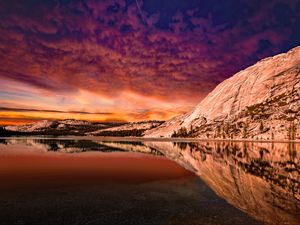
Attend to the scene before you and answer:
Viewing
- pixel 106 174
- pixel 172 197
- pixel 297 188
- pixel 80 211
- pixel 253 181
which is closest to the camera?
pixel 80 211

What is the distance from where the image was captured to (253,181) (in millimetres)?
33125

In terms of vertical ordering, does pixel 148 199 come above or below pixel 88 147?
below

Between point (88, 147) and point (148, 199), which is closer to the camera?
point (148, 199)

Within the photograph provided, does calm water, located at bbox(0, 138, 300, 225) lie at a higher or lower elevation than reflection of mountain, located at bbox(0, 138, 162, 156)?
lower

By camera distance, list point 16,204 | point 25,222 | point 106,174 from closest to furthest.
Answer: point 25,222
point 16,204
point 106,174

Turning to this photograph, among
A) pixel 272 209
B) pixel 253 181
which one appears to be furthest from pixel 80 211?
pixel 253 181

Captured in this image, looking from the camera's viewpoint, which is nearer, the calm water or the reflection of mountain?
the calm water

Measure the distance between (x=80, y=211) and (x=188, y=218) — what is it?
23.7ft

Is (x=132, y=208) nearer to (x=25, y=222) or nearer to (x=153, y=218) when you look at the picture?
(x=153, y=218)

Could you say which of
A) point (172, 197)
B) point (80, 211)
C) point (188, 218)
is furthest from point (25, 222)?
point (172, 197)

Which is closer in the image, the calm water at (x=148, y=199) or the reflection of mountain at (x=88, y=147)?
the calm water at (x=148, y=199)

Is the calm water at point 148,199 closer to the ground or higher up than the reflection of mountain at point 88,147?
closer to the ground

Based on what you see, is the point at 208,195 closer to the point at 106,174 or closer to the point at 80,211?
the point at 80,211

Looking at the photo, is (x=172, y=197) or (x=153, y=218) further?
(x=172, y=197)
